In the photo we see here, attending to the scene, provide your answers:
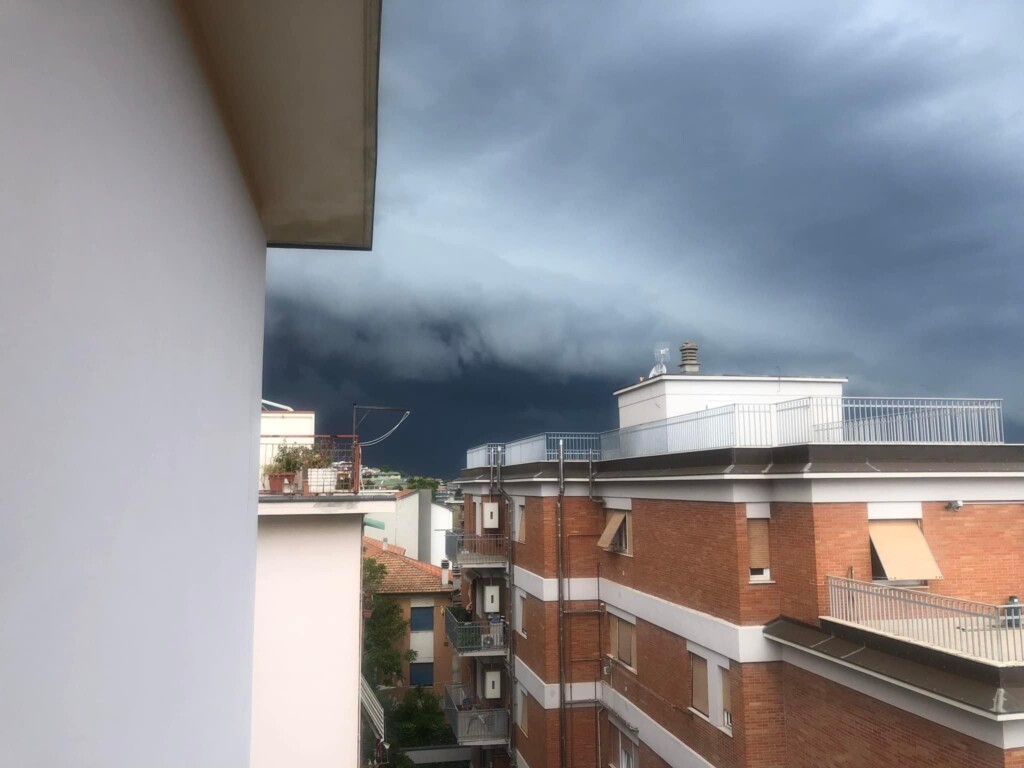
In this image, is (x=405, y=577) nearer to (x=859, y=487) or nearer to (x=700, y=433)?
(x=700, y=433)

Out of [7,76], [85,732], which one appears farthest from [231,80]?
[85,732]

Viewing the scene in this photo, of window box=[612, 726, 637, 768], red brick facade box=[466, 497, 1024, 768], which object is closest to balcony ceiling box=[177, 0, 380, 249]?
red brick facade box=[466, 497, 1024, 768]

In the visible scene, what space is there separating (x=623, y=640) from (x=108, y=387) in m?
17.8

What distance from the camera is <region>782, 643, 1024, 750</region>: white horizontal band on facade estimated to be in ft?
25.0

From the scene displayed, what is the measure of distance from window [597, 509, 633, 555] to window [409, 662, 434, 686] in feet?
56.4

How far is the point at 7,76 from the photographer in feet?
3.26

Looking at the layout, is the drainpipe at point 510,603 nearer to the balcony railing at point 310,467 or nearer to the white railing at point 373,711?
the white railing at point 373,711

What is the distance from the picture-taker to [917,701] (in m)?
8.80

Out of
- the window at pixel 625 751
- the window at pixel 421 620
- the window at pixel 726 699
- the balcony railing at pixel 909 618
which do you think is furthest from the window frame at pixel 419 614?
the balcony railing at pixel 909 618

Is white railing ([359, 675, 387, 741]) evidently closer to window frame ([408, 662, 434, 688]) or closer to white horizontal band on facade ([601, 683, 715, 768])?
white horizontal band on facade ([601, 683, 715, 768])

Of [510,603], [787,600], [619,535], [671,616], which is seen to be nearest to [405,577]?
[510,603]

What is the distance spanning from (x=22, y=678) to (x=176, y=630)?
1037 millimetres

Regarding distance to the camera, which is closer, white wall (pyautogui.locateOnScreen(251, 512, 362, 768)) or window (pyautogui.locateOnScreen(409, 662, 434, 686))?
white wall (pyautogui.locateOnScreen(251, 512, 362, 768))

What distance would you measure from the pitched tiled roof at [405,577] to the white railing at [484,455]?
224 inches
